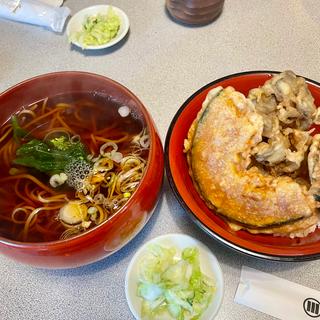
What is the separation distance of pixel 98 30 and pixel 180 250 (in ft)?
→ 2.70

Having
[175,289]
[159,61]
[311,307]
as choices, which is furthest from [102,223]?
[159,61]

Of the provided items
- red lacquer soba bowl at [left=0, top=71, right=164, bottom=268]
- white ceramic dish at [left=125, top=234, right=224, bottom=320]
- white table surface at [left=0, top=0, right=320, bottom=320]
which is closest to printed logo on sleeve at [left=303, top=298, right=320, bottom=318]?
white table surface at [left=0, top=0, right=320, bottom=320]

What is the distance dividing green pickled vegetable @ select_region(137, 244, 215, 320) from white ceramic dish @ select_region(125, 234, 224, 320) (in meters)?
0.01

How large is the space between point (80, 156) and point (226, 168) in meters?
0.36

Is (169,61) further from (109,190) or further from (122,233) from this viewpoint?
(122,233)

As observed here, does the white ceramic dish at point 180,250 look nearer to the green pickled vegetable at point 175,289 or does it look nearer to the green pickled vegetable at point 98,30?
the green pickled vegetable at point 175,289

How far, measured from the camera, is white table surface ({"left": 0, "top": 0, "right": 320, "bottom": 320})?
2.95 feet

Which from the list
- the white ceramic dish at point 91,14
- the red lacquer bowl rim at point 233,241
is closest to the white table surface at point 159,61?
the white ceramic dish at point 91,14

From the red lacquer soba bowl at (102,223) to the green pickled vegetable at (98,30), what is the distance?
0.40m

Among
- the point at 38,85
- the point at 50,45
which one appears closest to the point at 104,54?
the point at 50,45

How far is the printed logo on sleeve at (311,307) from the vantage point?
798mm

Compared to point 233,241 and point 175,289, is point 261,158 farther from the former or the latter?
point 175,289

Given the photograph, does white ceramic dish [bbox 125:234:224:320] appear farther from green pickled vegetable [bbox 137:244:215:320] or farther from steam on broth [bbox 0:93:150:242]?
steam on broth [bbox 0:93:150:242]

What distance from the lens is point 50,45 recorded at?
1.40 meters
